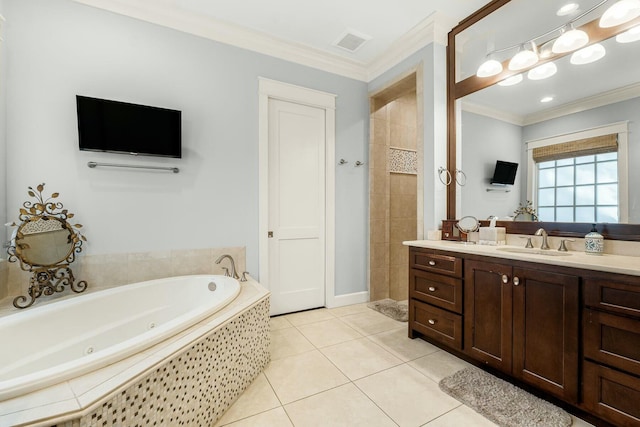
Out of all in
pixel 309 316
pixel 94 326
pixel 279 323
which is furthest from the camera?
pixel 309 316

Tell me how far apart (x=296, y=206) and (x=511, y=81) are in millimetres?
2279

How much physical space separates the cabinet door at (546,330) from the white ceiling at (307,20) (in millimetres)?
2332

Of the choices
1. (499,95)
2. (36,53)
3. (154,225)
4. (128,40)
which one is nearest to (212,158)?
(154,225)

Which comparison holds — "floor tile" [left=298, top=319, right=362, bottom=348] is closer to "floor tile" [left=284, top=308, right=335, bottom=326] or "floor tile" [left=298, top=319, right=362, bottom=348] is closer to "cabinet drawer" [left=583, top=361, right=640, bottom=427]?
"floor tile" [left=284, top=308, right=335, bottom=326]

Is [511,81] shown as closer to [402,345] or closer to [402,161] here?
[402,161]

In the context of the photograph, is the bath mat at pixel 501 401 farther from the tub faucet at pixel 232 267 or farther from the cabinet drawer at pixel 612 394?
the tub faucet at pixel 232 267

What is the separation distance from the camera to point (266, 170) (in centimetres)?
283

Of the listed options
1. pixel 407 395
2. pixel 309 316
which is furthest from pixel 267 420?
pixel 309 316

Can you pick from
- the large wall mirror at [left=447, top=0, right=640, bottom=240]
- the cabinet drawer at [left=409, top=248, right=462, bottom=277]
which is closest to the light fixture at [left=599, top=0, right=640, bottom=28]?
the large wall mirror at [left=447, top=0, right=640, bottom=240]

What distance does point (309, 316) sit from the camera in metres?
3.02

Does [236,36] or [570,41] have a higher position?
[236,36]

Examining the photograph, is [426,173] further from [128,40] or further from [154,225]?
[128,40]

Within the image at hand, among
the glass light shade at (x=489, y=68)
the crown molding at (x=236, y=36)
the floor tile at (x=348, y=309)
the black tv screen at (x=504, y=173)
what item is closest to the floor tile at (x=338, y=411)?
the floor tile at (x=348, y=309)

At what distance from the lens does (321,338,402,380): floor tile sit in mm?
1996
